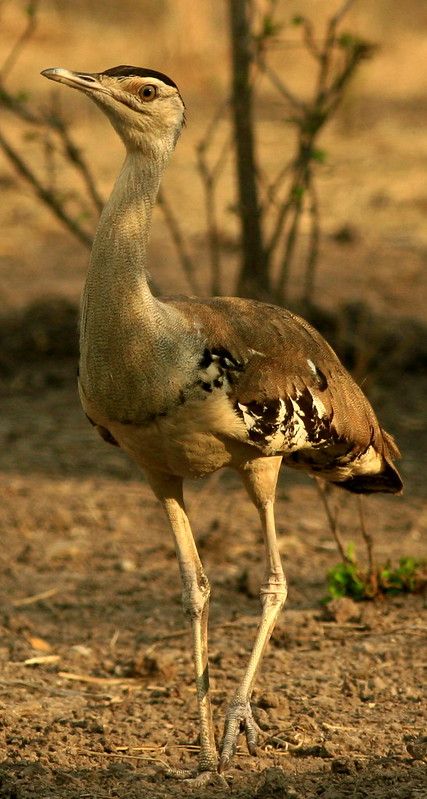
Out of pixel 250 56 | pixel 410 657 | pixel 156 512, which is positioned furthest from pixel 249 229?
pixel 410 657

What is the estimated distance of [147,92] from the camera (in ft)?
13.2

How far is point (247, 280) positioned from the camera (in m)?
8.71

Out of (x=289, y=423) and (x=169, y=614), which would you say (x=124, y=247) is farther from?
(x=169, y=614)

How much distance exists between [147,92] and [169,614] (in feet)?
9.21

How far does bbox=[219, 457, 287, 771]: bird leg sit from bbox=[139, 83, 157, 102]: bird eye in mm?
1247

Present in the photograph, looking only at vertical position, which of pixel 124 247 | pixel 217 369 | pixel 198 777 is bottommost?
pixel 198 777

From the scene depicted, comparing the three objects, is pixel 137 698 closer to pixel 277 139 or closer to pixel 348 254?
pixel 348 254

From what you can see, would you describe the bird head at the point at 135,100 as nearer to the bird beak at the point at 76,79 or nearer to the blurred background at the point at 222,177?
the bird beak at the point at 76,79

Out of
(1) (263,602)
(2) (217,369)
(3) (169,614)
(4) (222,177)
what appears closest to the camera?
(2) (217,369)

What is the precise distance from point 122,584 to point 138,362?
2.65 meters

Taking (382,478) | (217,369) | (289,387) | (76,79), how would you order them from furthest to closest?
(382,478) < (289,387) < (217,369) < (76,79)

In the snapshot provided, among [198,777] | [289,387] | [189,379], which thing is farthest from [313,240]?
[198,777]

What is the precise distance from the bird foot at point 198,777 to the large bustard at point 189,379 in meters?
0.03

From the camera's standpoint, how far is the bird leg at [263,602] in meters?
4.48
